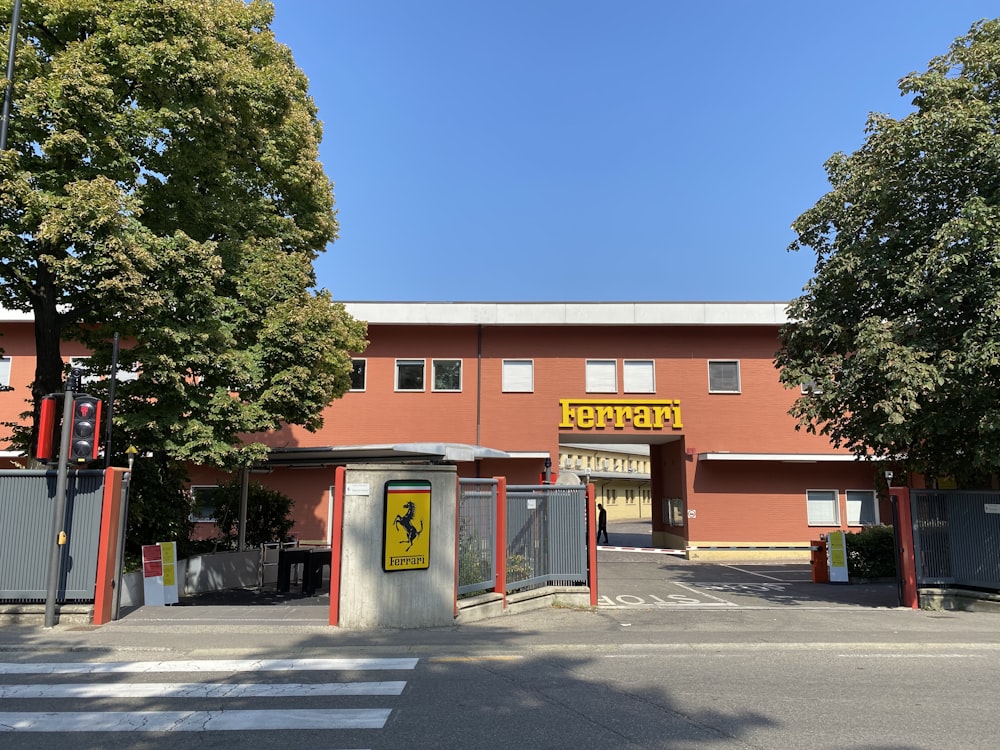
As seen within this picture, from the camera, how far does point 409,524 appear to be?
996 cm

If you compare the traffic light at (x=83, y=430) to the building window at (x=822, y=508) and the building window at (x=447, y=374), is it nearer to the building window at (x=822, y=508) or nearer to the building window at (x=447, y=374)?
the building window at (x=447, y=374)

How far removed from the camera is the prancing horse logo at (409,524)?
32.4 ft

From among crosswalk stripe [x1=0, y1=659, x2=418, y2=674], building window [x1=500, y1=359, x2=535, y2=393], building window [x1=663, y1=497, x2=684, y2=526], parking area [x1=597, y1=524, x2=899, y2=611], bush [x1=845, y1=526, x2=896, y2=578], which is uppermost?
building window [x1=500, y1=359, x2=535, y2=393]

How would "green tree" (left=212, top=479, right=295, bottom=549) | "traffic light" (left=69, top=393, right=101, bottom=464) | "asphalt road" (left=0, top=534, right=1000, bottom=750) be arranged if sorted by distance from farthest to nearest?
"green tree" (left=212, top=479, right=295, bottom=549), "traffic light" (left=69, top=393, right=101, bottom=464), "asphalt road" (left=0, top=534, right=1000, bottom=750)

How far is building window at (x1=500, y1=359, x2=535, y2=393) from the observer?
84.5 ft

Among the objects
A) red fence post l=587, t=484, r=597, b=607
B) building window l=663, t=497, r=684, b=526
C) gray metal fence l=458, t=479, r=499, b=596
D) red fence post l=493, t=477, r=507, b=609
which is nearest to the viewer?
gray metal fence l=458, t=479, r=499, b=596

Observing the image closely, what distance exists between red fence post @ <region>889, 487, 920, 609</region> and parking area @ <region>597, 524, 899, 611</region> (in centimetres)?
43

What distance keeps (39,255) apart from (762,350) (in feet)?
73.6

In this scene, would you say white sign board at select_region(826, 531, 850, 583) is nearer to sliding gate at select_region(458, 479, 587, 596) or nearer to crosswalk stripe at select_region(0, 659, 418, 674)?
sliding gate at select_region(458, 479, 587, 596)

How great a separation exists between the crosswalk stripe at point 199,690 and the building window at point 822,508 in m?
21.9

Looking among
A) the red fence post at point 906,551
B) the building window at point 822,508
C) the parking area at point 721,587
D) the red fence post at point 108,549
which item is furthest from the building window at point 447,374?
the red fence post at point 906,551

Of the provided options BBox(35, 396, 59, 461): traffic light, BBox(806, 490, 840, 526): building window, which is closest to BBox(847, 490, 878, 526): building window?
BBox(806, 490, 840, 526): building window

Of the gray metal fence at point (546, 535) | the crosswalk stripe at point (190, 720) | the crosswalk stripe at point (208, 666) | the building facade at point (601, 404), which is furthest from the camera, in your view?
the building facade at point (601, 404)

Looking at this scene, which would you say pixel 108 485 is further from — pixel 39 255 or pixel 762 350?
pixel 762 350
